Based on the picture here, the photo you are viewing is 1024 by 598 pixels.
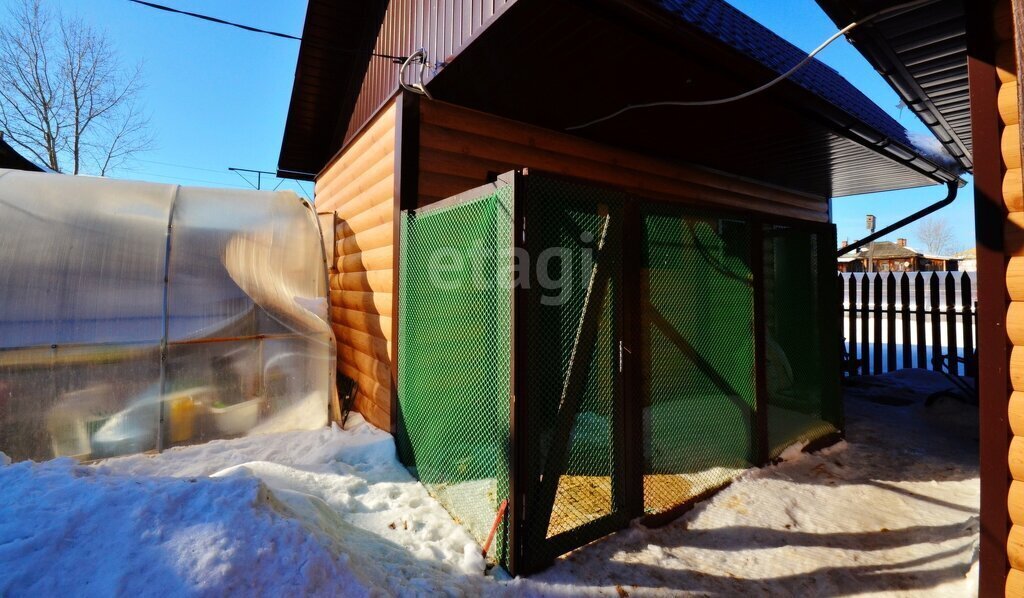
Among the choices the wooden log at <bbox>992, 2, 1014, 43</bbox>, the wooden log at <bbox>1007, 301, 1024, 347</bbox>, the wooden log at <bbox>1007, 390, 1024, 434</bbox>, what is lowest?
the wooden log at <bbox>1007, 390, 1024, 434</bbox>

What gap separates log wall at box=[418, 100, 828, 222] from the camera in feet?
13.9

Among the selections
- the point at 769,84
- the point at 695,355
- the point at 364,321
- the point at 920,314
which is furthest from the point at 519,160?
the point at 920,314

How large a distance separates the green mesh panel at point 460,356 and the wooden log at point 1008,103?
2399mm

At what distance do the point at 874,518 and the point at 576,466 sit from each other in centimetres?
234

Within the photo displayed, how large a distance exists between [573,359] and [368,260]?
3.11 meters

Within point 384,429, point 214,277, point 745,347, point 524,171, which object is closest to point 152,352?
point 214,277

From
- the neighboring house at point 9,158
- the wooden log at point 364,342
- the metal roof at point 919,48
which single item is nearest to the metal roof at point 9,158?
Answer: the neighboring house at point 9,158

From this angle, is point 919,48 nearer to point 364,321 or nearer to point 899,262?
point 364,321

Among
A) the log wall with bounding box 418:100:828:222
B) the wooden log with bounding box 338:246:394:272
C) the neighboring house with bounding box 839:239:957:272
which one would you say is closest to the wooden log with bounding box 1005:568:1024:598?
the log wall with bounding box 418:100:828:222

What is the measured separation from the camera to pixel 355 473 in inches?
145

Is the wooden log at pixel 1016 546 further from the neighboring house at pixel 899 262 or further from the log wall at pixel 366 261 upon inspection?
the neighboring house at pixel 899 262

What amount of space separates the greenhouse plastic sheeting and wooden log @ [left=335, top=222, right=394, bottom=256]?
68cm

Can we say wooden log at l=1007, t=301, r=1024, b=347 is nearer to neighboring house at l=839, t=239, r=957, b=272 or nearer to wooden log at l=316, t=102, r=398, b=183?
wooden log at l=316, t=102, r=398, b=183

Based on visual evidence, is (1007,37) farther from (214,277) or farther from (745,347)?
(214,277)
